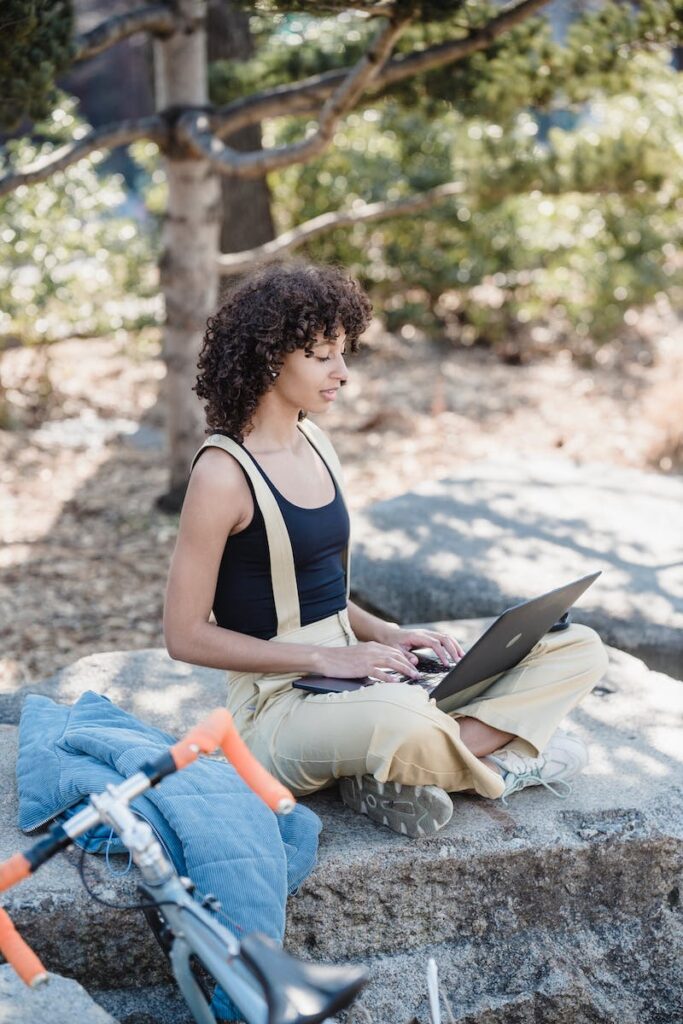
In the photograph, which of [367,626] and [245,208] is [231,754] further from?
[245,208]

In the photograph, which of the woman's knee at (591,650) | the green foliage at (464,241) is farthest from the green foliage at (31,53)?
the green foliage at (464,241)

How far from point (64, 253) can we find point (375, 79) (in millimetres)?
3087

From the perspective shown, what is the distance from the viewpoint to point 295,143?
488cm

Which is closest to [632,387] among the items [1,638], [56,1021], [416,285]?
[416,285]

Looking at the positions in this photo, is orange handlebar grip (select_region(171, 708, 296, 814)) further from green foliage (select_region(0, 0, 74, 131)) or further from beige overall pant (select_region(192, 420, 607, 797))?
green foliage (select_region(0, 0, 74, 131))

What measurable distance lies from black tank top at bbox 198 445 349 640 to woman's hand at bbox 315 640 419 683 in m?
0.15

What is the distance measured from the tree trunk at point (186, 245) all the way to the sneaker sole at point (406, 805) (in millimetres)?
3161

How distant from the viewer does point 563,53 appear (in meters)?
5.14

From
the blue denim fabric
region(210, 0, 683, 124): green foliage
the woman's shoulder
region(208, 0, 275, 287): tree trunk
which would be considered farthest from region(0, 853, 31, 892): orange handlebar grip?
region(208, 0, 275, 287): tree trunk

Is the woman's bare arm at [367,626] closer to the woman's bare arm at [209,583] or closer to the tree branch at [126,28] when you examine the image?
the woman's bare arm at [209,583]

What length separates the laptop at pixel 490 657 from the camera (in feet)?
8.36

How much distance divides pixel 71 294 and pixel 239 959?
612 centimetres

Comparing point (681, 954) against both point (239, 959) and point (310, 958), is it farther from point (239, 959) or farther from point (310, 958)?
point (239, 959)

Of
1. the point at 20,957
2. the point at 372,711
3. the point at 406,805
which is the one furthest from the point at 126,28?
the point at 20,957
